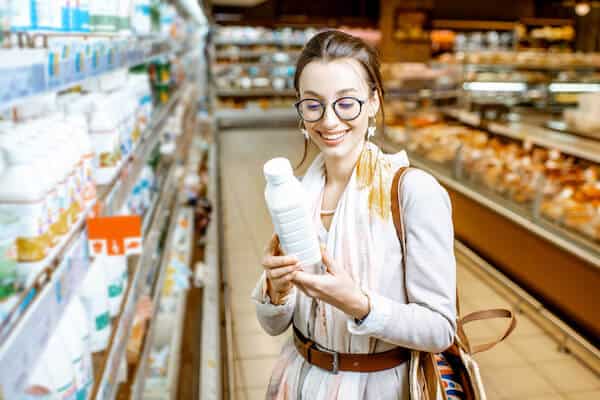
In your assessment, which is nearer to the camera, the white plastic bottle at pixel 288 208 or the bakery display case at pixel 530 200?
the white plastic bottle at pixel 288 208

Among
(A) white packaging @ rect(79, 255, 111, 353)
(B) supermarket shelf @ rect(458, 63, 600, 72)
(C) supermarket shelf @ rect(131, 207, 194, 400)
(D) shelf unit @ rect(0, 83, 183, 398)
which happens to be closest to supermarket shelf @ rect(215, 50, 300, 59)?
(B) supermarket shelf @ rect(458, 63, 600, 72)

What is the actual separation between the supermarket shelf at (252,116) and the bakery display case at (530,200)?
21.0 feet

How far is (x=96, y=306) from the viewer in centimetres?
166

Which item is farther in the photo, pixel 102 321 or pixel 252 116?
pixel 252 116

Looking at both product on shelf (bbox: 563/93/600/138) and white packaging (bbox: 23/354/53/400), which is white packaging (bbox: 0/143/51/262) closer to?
white packaging (bbox: 23/354/53/400)

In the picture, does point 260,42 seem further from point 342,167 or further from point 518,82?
point 342,167

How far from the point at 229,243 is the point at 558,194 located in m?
2.55

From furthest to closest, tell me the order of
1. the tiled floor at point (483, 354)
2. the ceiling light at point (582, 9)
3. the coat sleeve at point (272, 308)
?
1. the ceiling light at point (582, 9)
2. the tiled floor at point (483, 354)
3. the coat sleeve at point (272, 308)

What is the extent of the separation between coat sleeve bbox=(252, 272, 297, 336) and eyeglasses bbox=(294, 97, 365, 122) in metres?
0.35

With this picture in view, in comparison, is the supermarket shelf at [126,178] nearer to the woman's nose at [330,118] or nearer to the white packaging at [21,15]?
the white packaging at [21,15]

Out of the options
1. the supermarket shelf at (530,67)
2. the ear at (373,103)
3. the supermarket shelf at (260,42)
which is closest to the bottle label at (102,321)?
the ear at (373,103)

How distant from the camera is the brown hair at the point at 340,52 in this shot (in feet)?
3.67

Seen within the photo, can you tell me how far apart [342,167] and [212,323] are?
6.68 feet

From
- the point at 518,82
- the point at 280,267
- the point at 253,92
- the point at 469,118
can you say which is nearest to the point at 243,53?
the point at 253,92
